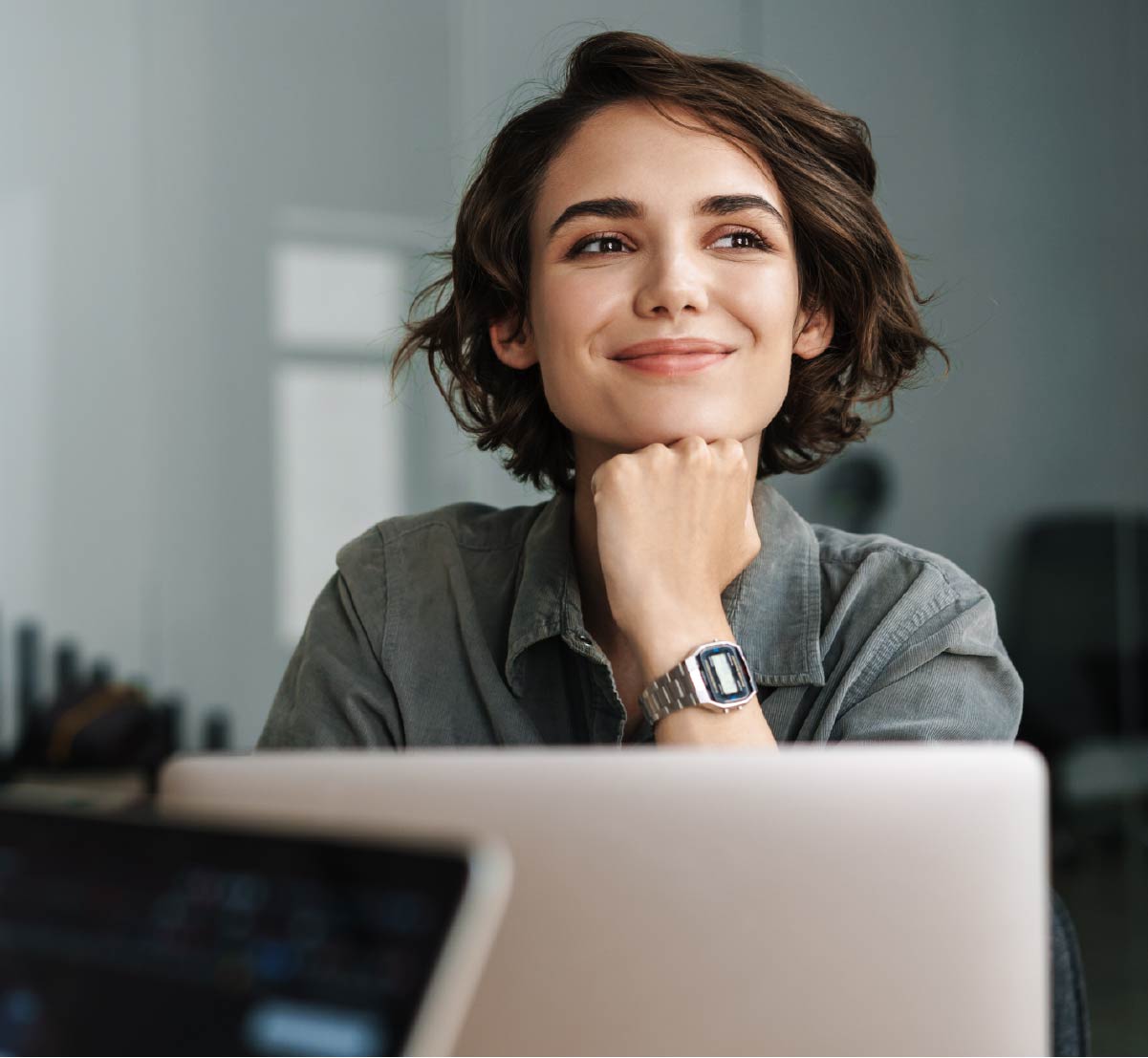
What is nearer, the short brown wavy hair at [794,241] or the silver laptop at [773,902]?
the silver laptop at [773,902]

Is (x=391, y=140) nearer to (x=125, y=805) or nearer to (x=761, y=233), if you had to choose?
(x=761, y=233)

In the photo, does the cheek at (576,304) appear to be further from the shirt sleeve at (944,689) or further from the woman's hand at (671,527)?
the shirt sleeve at (944,689)

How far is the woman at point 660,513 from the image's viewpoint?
1243mm

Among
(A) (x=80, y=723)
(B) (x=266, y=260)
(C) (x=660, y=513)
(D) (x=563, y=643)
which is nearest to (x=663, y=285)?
(C) (x=660, y=513)

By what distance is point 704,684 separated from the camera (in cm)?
108

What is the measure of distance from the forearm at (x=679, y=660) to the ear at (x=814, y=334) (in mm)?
473

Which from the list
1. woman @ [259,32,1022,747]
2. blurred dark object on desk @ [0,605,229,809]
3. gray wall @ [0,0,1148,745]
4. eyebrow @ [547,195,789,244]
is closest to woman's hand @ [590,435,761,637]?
woman @ [259,32,1022,747]

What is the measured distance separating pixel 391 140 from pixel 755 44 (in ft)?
2.87

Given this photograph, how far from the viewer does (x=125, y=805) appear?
1.66 feet

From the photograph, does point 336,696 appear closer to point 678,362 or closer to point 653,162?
point 678,362

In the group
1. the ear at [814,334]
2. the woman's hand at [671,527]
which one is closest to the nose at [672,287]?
the woman's hand at [671,527]

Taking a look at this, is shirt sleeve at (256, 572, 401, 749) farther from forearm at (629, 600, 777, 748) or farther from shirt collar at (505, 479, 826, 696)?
forearm at (629, 600, 777, 748)

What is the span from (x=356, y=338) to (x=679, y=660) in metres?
1.96

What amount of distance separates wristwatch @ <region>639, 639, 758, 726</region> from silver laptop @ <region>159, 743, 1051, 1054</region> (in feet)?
1.73
